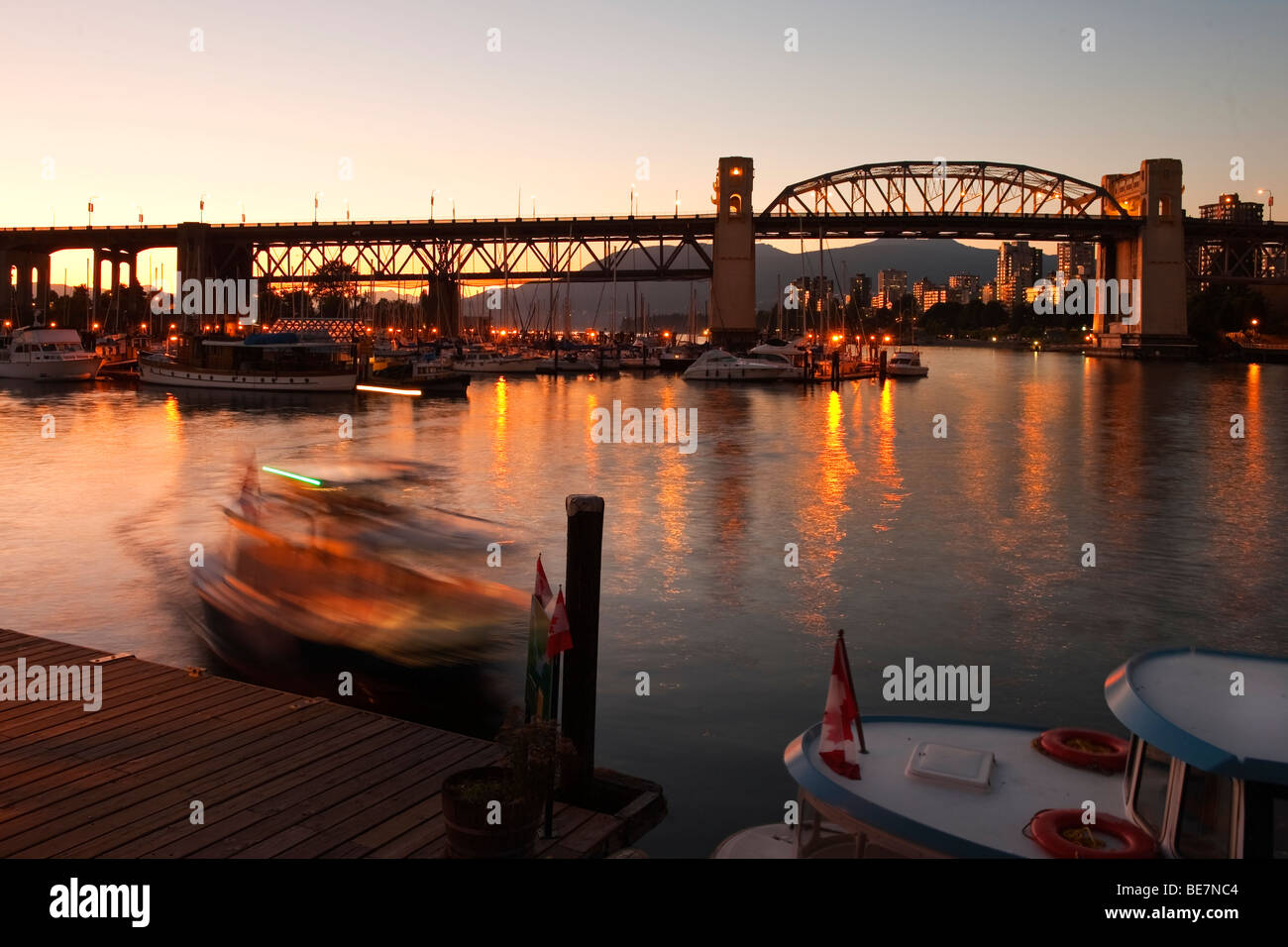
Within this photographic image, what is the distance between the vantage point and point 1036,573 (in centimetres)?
1950

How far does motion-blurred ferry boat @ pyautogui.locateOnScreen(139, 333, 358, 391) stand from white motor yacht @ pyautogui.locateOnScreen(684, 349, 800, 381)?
2824 centimetres

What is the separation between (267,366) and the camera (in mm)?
69250

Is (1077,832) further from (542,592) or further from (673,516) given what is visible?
(673,516)

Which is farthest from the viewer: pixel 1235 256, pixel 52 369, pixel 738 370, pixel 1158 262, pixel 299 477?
pixel 1235 256

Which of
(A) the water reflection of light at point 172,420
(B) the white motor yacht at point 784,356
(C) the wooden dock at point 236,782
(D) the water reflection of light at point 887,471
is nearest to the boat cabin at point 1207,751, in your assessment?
(C) the wooden dock at point 236,782

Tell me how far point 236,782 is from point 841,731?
4.39 metres

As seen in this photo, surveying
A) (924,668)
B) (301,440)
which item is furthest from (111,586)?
(301,440)

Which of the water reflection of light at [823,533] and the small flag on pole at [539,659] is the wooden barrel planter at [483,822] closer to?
the small flag on pole at [539,659]

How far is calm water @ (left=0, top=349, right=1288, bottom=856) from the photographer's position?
12781 millimetres

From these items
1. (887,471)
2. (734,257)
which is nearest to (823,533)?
(887,471)

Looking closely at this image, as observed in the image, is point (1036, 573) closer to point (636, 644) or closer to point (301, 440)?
point (636, 644)

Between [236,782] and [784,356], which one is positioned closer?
[236,782]

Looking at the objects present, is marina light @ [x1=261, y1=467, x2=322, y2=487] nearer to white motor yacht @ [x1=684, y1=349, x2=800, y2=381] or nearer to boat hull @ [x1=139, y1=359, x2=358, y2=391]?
boat hull @ [x1=139, y1=359, x2=358, y2=391]

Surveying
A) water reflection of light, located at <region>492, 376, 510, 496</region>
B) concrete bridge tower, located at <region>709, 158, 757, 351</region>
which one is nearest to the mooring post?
water reflection of light, located at <region>492, 376, 510, 496</region>
